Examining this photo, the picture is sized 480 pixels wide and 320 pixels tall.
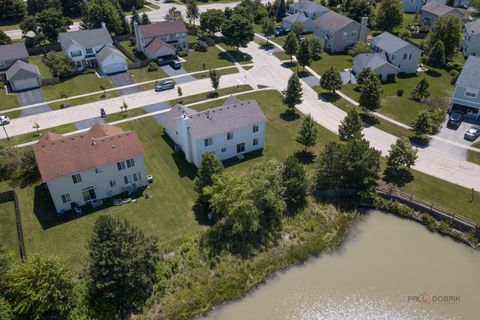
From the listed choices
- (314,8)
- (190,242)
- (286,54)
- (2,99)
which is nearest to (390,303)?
(190,242)

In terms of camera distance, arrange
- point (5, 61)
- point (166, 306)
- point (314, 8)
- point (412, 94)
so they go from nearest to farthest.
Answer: point (166, 306)
point (412, 94)
point (5, 61)
point (314, 8)

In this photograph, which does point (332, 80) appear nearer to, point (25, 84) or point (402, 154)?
point (402, 154)

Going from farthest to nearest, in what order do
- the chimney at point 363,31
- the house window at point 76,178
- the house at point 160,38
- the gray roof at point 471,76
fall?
the chimney at point 363,31
the house at point 160,38
the gray roof at point 471,76
the house window at point 76,178

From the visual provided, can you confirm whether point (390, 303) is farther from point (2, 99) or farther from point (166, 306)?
point (2, 99)

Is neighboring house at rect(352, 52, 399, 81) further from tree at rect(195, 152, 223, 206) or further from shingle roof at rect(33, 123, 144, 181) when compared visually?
shingle roof at rect(33, 123, 144, 181)

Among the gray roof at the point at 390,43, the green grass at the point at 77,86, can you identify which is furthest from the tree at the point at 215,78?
the gray roof at the point at 390,43

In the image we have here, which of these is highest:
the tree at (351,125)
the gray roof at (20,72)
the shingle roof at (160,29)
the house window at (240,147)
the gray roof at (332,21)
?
the shingle roof at (160,29)

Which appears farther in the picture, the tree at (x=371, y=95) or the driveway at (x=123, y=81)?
the driveway at (x=123, y=81)

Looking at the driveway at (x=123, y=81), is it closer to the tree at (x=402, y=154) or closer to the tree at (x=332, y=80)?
the tree at (x=332, y=80)
